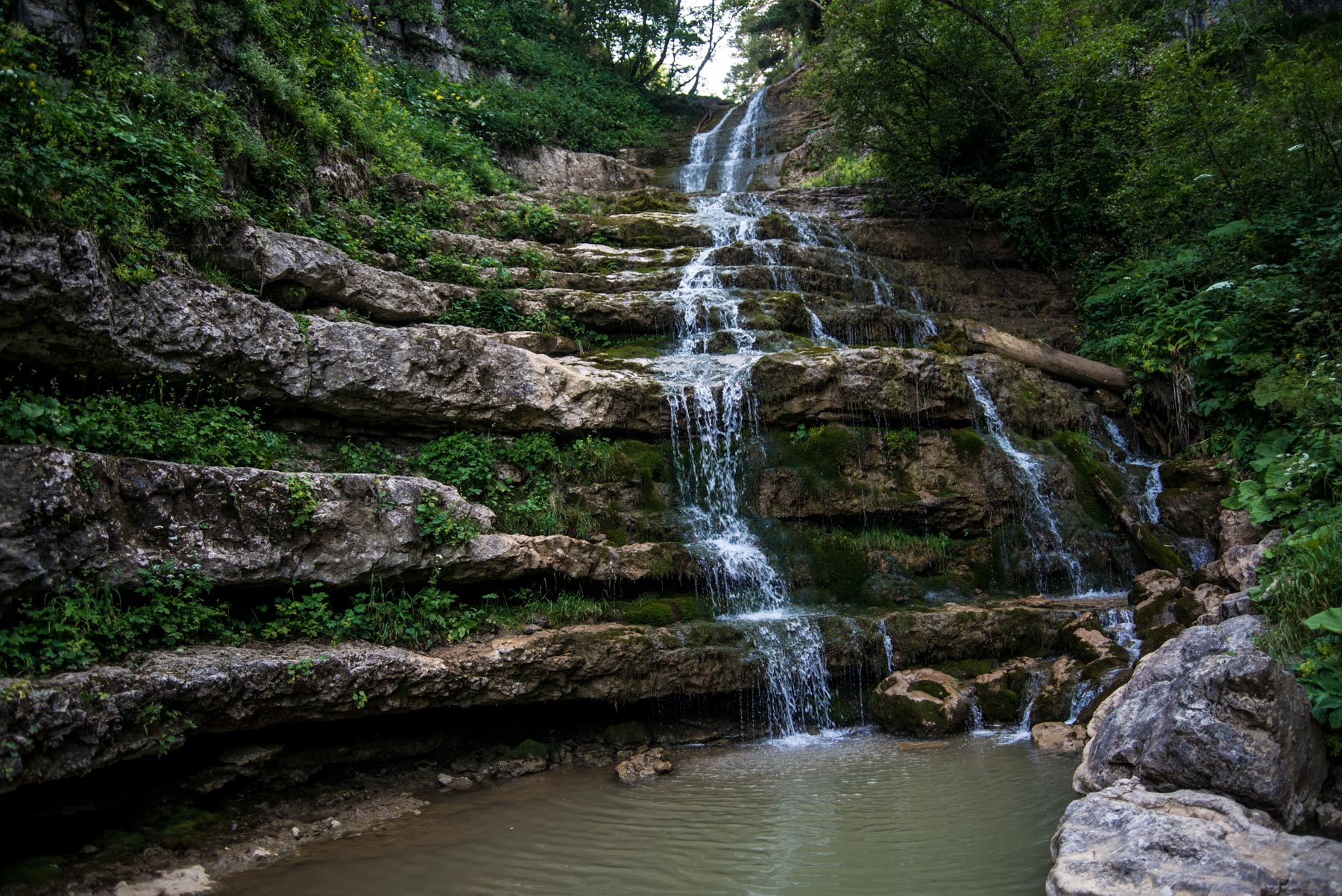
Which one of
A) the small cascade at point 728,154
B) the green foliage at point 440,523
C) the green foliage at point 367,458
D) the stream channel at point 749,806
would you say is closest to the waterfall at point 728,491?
the stream channel at point 749,806

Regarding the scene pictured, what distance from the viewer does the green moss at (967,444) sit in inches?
399

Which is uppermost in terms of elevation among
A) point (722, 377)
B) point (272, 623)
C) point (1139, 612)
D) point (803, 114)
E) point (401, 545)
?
point (803, 114)

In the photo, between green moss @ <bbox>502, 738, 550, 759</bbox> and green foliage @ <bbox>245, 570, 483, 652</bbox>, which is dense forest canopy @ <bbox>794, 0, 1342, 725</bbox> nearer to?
green moss @ <bbox>502, 738, 550, 759</bbox>

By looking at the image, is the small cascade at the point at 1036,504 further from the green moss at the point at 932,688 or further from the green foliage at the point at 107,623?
the green foliage at the point at 107,623

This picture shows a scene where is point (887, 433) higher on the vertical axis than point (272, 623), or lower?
higher

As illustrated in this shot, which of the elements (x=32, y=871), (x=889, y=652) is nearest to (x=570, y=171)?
(x=889, y=652)

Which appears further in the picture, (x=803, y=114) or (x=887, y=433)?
(x=803, y=114)

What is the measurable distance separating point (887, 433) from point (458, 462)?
5.75 m

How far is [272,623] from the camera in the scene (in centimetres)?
609

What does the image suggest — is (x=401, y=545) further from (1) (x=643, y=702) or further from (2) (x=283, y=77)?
(2) (x=283, y=77)

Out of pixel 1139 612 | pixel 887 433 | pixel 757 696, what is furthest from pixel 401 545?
pixel 1139 612

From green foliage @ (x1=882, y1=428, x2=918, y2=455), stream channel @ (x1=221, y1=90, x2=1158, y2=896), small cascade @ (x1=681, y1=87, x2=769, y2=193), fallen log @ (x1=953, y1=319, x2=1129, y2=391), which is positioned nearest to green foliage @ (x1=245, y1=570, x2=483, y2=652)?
stream channel @ (x1=221, y1=90, x2=1158, y2=896)

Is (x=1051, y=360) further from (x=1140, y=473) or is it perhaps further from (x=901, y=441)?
(x=901, y=441)

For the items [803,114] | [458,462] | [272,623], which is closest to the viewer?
[272,623]
